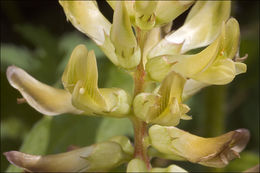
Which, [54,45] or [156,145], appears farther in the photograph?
[54,45]

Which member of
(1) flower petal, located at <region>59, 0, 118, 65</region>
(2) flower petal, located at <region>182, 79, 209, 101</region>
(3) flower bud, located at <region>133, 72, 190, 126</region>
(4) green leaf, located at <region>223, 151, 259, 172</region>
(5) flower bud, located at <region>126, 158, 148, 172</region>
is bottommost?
(4) green leaf, located at <region>223, 151, 259, 172</region>

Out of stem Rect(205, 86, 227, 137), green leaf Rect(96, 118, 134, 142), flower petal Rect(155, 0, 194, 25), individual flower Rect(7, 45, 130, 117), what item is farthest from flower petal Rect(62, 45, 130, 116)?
stem Rect(205, 86, 227, 137)

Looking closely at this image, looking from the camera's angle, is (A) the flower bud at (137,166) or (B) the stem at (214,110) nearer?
(A) the flower bud at (137,166)

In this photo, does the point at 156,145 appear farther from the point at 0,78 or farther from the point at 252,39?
the point at 252,39

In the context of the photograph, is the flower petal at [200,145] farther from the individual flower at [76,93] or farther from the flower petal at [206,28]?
the flower petal at [206,28]

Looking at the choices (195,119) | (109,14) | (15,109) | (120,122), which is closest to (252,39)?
(195,119)

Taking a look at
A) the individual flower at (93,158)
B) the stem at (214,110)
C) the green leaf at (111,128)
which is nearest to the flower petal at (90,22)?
the individual flower at (93,158)

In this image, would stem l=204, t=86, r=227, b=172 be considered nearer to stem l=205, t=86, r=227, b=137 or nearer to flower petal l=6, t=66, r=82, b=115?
stem l=205, t=86, r=227, b=137
